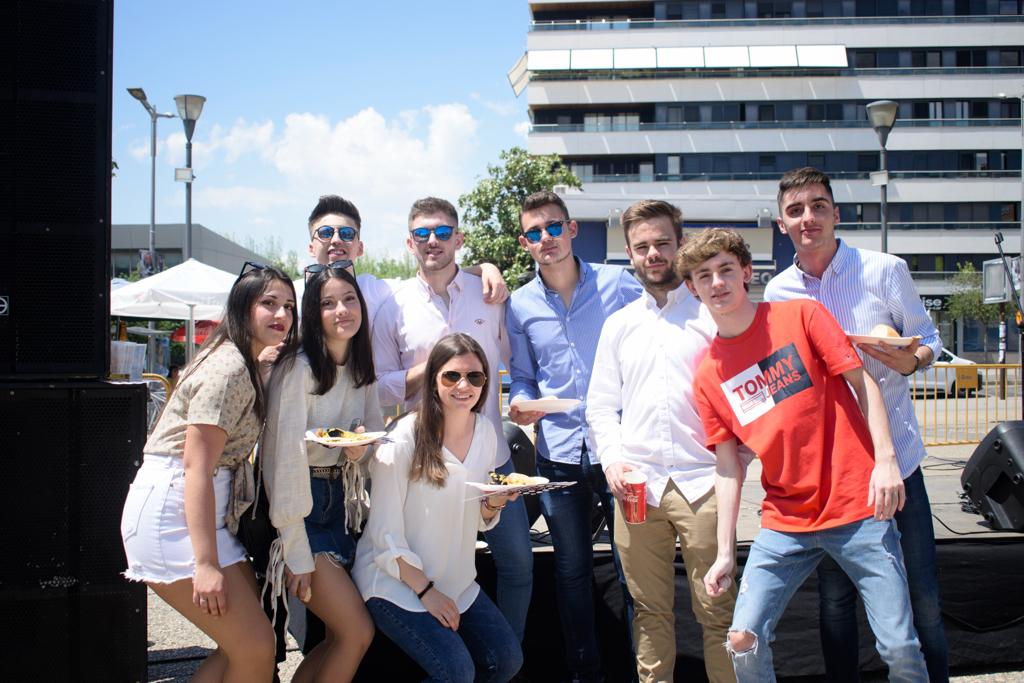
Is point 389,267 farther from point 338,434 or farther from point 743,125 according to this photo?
point 338,434

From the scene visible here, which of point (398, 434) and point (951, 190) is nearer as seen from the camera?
point (398, 434)

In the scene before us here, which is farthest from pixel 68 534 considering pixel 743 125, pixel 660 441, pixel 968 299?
pixel 743 125

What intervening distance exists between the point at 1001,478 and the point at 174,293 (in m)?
11.4

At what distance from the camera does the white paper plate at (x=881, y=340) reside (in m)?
3.13

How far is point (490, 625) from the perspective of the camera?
352cm

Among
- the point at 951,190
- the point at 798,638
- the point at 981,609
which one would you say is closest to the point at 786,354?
the point at 798,638

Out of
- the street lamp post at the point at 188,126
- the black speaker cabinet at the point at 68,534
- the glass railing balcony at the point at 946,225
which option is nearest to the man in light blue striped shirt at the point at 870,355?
the black speaker cabinet at the point at 68,534

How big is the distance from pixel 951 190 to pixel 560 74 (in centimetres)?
2431

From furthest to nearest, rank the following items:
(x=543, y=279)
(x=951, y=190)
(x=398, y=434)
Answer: (x=951, y=190) → (x=543, y=279) → (x=398, y=434)

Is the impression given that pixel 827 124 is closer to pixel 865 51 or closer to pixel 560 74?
pixel 865 51

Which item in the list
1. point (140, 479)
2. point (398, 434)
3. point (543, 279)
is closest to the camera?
point (140, 479)

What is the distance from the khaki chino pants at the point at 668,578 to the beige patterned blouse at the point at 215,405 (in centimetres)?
169

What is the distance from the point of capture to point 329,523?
3496 millimetres

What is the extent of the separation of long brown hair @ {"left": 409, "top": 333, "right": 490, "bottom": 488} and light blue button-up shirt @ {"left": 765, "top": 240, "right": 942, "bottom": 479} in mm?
1572
